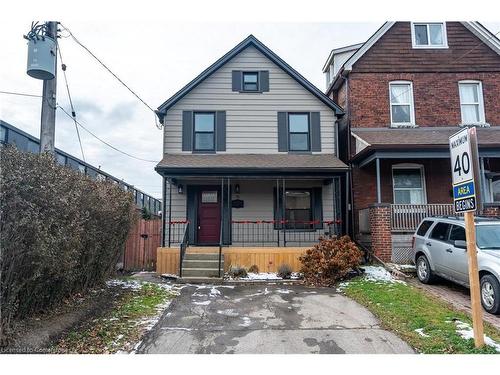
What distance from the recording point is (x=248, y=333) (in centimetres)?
538

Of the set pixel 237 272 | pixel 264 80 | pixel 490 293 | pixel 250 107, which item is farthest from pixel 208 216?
pixel 490 293

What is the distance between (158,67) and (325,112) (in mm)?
6732

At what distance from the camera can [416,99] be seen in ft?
43.6

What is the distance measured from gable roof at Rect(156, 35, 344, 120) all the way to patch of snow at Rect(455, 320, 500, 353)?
9091mm

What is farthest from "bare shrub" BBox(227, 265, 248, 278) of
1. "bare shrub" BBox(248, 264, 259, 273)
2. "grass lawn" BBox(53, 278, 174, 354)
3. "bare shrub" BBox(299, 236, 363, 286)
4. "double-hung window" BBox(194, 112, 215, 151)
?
"double-hung window" BBox(194, 112, 215, 151)

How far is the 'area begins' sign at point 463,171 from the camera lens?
4.27 m

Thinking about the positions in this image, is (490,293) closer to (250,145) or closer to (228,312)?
(228,312)

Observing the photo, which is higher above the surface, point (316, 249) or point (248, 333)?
point (316, 249)

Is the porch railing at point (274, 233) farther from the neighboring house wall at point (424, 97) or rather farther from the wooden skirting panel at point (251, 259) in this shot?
the neighboring house wall at point (424, 97)

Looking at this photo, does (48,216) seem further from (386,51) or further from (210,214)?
(386,51)

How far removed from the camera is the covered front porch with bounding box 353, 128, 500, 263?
421 inches

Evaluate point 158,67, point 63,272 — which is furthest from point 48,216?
point 158,67

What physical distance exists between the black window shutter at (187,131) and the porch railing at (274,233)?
3402 millimetres

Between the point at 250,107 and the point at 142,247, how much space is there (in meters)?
6.55
